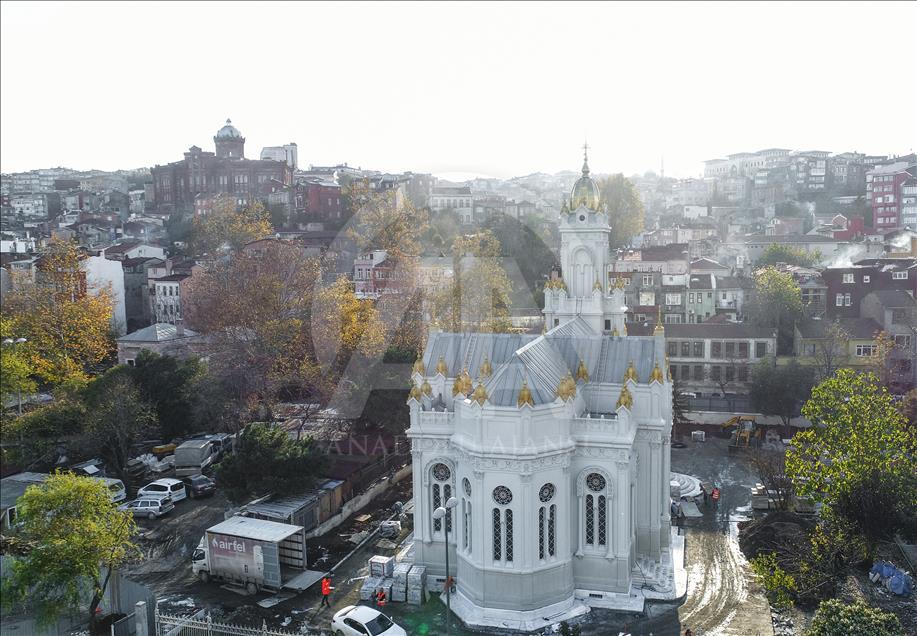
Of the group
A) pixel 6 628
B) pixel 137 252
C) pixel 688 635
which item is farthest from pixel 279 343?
pixel 137 252

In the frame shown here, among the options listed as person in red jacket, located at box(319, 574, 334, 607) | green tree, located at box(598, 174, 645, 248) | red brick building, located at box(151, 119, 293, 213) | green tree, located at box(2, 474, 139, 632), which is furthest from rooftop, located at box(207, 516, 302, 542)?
green tree, located at box(598, 174, 645, 248)

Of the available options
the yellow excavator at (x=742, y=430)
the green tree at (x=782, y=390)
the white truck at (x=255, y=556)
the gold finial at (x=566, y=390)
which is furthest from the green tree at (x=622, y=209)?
the white truck at (x=255, y=556)

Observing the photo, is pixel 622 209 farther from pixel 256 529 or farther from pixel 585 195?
pixel 256 529

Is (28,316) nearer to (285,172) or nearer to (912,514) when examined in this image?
(912,514)

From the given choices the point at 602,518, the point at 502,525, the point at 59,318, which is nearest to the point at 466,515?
the point at 502,525

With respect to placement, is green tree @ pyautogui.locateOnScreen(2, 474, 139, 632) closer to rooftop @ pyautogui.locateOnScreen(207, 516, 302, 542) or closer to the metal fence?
the metal fence

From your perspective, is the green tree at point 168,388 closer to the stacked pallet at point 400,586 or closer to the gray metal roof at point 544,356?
the gray metal roof at point 544,356
